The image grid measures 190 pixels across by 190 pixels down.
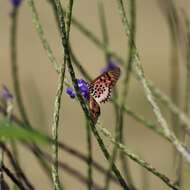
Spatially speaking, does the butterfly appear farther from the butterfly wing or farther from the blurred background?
the blurred background

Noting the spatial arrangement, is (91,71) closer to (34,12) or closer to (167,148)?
(167,148)

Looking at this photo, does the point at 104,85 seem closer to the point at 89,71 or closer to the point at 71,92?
the point at 71,92

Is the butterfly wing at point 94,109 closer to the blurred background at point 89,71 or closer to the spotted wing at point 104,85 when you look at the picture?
the spotted wing at point 104,85

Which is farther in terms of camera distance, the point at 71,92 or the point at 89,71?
the point at 89,71

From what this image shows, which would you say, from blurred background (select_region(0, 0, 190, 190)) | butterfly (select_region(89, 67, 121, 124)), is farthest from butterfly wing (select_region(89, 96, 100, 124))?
blurred background (select_region(0, 0, 190, 190))

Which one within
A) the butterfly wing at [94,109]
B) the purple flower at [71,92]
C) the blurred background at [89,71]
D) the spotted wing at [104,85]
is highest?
the blurred background at [89,71]

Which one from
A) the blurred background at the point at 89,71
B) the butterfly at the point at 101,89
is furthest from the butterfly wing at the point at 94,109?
the blurred background at the point at 89,71

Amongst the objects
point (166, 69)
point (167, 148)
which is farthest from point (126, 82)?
point (166, 69)

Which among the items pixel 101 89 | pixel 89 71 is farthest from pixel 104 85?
pixel 89 71
